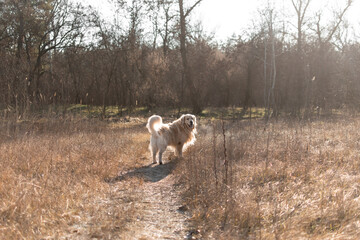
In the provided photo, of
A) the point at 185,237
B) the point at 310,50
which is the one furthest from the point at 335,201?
the point at 310,50

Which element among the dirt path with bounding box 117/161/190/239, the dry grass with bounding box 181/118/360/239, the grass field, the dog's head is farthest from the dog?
the dry grass with bounding box 181/118/360/239

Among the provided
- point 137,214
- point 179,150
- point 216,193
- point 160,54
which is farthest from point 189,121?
point 160,54

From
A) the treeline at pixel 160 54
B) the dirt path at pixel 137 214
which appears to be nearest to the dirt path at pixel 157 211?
the dirt path at pixel 137 214

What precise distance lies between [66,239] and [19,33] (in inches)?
818

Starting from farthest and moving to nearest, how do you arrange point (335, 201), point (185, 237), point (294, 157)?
1. point (294, 157)
2. point (335, 201)
3. point (185, 237)

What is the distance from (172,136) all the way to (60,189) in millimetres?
3993

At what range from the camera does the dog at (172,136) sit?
7566 millimetres

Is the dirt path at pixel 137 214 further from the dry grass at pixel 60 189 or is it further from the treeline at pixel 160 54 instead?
the treeline at pixel 160 54

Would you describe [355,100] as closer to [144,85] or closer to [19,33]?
[144,85]

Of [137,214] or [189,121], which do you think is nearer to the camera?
[137,214]

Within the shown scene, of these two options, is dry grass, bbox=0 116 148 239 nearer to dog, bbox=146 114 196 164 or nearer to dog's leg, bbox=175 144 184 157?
dog, bbox=146 114 196 164

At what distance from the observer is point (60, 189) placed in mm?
4391

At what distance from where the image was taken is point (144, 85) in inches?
864

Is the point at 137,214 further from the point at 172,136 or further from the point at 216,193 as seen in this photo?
the point at 172,136
